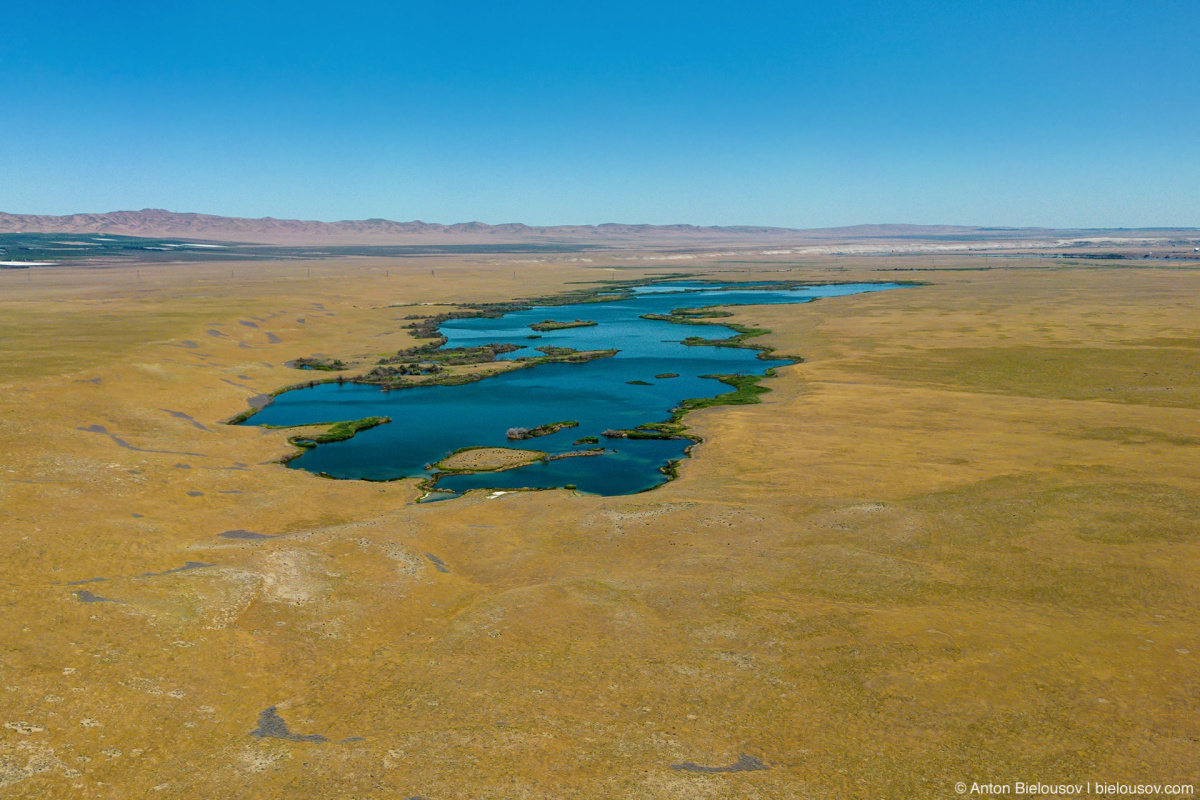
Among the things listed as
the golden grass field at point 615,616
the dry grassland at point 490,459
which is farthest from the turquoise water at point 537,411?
the golden grass field at point 615,616

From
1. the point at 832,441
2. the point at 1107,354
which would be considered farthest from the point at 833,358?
the point at 832,441

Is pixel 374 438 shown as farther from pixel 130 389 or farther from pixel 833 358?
pixel 833 358

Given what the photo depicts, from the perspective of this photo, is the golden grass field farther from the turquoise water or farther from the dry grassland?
the dry grassland

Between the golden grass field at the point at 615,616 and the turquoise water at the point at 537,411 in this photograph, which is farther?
the turquoise water at the point at 537,411

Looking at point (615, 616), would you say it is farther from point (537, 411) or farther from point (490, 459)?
point (537, 411)

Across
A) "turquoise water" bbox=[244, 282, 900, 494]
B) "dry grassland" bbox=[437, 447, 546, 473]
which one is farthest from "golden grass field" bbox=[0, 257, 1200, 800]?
"dry grassland" bbox=[437, 447, 546, 473]

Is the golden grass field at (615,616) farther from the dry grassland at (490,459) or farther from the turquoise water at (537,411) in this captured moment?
the dry grassland at (490,459)
